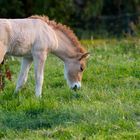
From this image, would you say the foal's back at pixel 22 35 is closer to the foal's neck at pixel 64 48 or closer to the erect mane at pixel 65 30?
the erect mane at pixel 65 30

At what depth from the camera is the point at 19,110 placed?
28.7ft

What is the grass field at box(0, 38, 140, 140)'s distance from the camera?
7744mm

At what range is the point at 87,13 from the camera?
29.4 m

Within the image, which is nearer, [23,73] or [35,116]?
[35,116]

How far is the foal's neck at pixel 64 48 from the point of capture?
10680 millimetres

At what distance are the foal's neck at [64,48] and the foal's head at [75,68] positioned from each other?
9cm

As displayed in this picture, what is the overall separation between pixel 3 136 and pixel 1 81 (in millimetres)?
2550

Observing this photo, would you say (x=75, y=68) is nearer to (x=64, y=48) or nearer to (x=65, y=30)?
(x=64, y=48)

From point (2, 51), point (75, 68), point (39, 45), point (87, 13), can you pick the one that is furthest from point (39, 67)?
point (87, 13)

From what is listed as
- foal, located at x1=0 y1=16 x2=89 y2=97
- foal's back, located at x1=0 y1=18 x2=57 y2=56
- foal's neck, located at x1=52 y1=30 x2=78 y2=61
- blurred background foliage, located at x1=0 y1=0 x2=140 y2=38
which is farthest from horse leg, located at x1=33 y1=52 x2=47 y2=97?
blurred background foliage, located at x1=0 y1=0 x2=140 y2=38

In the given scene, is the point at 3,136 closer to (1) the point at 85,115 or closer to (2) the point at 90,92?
(1) the point at 85,115

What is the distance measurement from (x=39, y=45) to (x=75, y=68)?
3.23ft

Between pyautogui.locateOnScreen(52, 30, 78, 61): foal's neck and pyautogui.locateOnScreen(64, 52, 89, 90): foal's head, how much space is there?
0.09 m

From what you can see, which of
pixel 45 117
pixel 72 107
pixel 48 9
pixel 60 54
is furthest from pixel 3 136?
pixel 48 9
